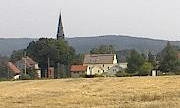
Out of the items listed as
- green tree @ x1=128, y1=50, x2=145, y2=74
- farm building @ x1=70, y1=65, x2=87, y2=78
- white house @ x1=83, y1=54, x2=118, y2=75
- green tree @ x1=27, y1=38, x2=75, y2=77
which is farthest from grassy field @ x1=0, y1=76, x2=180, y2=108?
white house @ x1=83, y1=54, x2=118, y2=75

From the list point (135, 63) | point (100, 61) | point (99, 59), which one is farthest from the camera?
point (99, 59)

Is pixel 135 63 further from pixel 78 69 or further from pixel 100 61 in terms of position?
pixel 100 61

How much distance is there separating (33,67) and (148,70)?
27012mm

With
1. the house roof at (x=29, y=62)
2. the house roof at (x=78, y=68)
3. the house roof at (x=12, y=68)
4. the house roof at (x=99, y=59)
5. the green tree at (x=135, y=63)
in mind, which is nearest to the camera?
the green tree at (x=135, y=63)

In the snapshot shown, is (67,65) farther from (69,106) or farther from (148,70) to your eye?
(69,106)

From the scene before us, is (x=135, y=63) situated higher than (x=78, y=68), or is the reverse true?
(x=135, y=63)

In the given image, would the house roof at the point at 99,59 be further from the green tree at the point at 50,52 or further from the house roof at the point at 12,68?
the house roof at the point at 12,68

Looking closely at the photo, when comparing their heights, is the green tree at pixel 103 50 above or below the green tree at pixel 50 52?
above

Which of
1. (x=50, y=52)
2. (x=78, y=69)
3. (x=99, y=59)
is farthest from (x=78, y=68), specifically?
(x=99, y=59)

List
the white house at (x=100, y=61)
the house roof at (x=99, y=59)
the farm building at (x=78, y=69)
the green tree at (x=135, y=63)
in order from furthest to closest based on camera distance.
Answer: the house roof at (x=99, y=59) → the white house at (x=100, y=61) → the farm building at (x=78, y=69) → the green tree at (x=135, y=63)

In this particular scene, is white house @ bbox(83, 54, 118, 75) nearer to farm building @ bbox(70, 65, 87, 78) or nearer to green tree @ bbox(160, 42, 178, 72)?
farm building @ bbox(70, 65, 87, 78)

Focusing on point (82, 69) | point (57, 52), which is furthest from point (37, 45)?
point (82, 69)

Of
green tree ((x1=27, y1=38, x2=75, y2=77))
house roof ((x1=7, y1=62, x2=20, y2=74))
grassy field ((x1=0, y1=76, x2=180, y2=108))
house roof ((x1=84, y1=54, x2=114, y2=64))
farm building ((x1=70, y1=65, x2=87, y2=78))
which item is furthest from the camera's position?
house roof ((x1=84, y1=54, x2=114, y2=64))

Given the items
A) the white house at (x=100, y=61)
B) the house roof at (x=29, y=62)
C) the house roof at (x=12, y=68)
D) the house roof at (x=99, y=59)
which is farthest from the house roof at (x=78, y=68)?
the house roof at (x=12, y=68)
